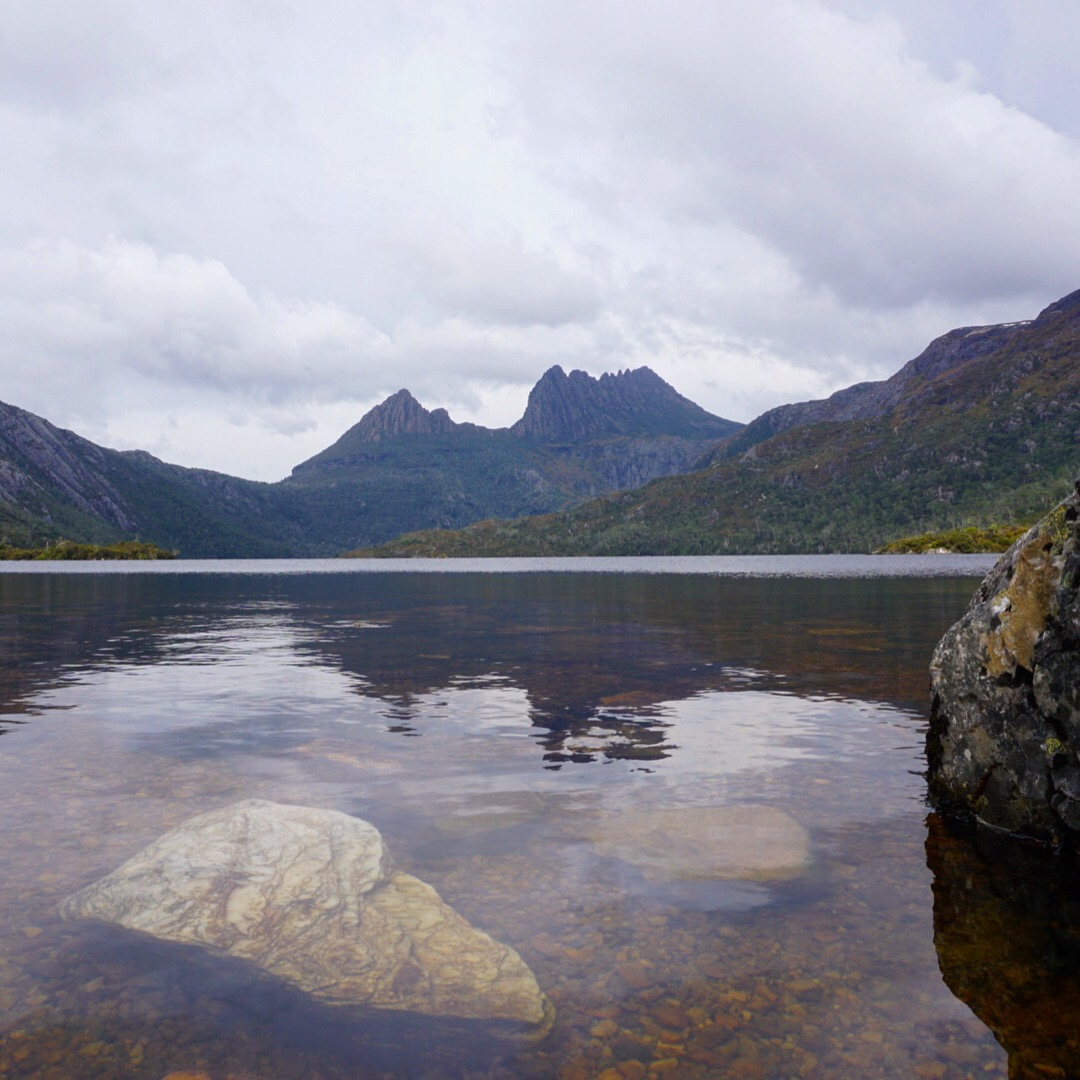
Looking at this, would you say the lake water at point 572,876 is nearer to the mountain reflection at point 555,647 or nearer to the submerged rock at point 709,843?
the submerged rock at point 709,843

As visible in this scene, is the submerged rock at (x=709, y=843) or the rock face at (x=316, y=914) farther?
the submerged rock at (x=709, y=843)

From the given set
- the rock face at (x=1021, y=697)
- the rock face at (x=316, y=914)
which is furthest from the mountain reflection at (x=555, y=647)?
the rock face at (x=316, y=914)

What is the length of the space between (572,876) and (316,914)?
12.7ft

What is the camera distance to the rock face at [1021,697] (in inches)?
527

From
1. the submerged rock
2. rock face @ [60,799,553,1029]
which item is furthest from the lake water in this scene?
rock face @ [60,799,553,1029]

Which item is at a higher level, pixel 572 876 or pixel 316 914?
pixel 316 914

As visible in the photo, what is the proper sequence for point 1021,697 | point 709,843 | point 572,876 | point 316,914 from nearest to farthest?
1. point 316,914
2. point 572,876
3. point 709,843
4. point 1021,697

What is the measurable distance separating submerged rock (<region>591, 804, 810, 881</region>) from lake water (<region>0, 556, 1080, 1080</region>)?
14cm

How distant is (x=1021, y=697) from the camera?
46.3 feet

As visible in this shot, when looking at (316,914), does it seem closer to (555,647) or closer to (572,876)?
(572,876)

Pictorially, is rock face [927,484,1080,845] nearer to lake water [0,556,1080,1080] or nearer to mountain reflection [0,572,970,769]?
lake water [0,556,1080,1080]

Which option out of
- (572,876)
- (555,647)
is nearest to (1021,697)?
(572,876)

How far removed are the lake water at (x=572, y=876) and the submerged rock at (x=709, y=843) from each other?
135 mm

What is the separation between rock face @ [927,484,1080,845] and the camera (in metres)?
13.4
